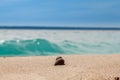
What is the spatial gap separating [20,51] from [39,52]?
2.37 feet

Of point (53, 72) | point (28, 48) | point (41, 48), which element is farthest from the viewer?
point (41, 48)

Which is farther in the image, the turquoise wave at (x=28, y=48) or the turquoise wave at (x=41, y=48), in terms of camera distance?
the turquoise wave at (x=41, y=48)

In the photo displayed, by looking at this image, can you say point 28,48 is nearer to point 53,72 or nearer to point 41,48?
Answer: point 41,48

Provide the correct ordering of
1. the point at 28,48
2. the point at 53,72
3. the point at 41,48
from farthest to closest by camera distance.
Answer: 1. the point at 41,48
2. the point at 28,48
3. the point at 53,72

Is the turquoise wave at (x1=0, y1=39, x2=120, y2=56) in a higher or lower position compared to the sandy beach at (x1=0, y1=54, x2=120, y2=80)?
lower

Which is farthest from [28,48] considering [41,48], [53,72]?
[53,72]

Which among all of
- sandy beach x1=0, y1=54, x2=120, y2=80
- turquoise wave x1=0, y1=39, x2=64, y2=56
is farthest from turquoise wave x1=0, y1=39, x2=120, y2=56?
sandy beach x1=0, y1=54, x2=120, y2=80

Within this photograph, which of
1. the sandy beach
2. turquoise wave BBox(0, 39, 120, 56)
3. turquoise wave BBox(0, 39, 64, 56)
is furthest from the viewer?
turquoise wave BBox(0, 39, 120, 56)

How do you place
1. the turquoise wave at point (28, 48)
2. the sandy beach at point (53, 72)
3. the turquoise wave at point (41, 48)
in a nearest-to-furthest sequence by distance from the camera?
the sandy beach at point (53, 72) → the turquoise wave at point (28, 48) → the turquoise wave at point (41, 48)

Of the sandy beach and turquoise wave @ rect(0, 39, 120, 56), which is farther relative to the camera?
turquoise wave @ rect(0, 39, 120, 56)

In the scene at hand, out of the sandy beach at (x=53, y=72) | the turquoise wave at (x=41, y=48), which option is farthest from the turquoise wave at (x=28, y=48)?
the sandy beach at (x=53, y=72)

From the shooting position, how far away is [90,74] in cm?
545

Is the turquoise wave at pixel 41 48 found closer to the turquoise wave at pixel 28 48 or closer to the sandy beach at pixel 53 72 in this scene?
the turquoise wave at pixel 28 48

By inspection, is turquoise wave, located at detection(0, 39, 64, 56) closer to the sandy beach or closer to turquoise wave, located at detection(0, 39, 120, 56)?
turquoise wave, located at detection(0, 39, 120, 56)
